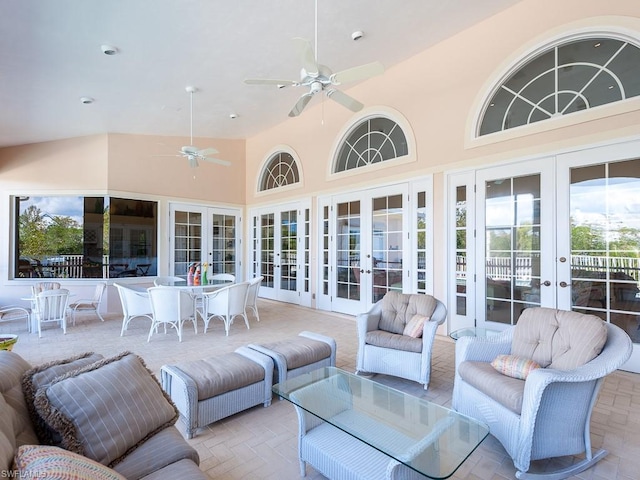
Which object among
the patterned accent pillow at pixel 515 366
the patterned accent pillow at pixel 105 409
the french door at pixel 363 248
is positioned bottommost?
the patterned accent pillow at pixel 515 366

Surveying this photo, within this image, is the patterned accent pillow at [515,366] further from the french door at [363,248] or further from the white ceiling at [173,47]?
the white ceiling at [173,47]

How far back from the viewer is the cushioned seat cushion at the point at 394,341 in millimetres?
3225

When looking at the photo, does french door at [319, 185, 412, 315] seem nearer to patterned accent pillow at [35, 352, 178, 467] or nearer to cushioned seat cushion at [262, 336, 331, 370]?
cushioned seat cushion at [262, 336, 331, 370]

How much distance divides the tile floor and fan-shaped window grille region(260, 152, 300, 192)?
3.57 metres

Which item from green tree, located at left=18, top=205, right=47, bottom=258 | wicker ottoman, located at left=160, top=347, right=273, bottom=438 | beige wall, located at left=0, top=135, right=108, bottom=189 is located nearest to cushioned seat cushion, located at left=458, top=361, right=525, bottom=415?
wicker ottoman, located at left=160, top=347, right=273, bottom=438

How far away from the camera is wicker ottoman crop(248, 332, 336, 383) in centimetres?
294

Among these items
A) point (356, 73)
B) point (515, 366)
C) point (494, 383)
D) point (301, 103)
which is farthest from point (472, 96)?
point (494, 383)

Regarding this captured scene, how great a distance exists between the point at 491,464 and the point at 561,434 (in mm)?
458

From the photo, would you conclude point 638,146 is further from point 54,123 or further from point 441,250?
point 54,123

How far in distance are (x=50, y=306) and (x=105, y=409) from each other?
493 cm

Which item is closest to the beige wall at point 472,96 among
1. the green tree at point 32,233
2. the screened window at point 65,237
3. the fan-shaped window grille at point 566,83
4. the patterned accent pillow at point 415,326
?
Result: the fan-shaped window grille at point 566,83

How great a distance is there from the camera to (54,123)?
246 inches

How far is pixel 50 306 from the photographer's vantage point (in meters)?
5.21

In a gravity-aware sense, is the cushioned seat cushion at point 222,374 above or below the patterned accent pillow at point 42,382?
below
